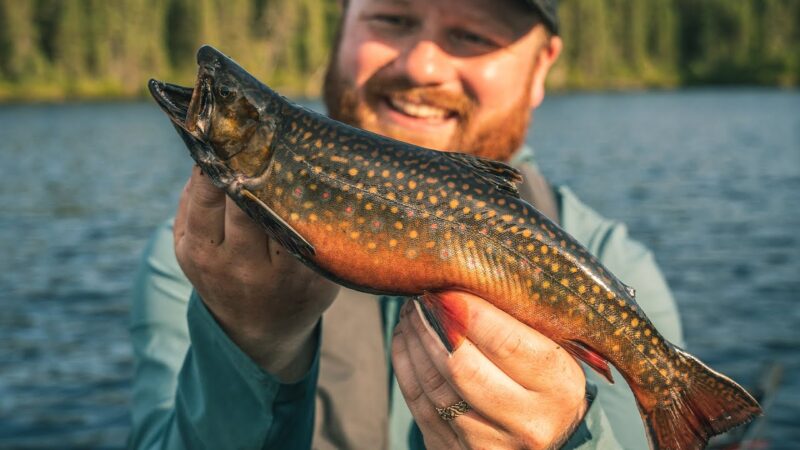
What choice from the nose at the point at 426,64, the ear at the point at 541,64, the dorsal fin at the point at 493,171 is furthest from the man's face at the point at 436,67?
the dorsal fin at the point at 493,171

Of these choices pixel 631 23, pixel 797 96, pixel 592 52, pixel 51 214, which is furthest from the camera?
pixel 631 23

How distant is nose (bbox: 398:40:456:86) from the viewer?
14.1 feet

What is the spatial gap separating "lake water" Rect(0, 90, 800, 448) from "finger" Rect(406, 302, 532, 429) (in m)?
7.69

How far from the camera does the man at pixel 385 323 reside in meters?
2.78

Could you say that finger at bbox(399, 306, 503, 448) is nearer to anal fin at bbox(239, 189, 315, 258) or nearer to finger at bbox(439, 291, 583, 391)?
finger at bbox(439, 291, 583, 391)

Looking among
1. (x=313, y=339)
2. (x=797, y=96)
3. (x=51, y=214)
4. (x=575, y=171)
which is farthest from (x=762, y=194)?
(x=797, y=96)

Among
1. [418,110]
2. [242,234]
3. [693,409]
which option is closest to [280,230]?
[242,234]

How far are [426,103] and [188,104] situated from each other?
71.2 inches

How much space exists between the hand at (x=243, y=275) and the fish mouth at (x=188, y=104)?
0.52 feet

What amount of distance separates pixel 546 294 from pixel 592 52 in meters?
111

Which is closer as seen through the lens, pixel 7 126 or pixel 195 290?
pixel 195 290

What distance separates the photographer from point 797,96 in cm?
8762

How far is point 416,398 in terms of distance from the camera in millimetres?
2986

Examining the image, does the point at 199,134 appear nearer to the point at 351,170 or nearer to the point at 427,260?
the point at 351,170
